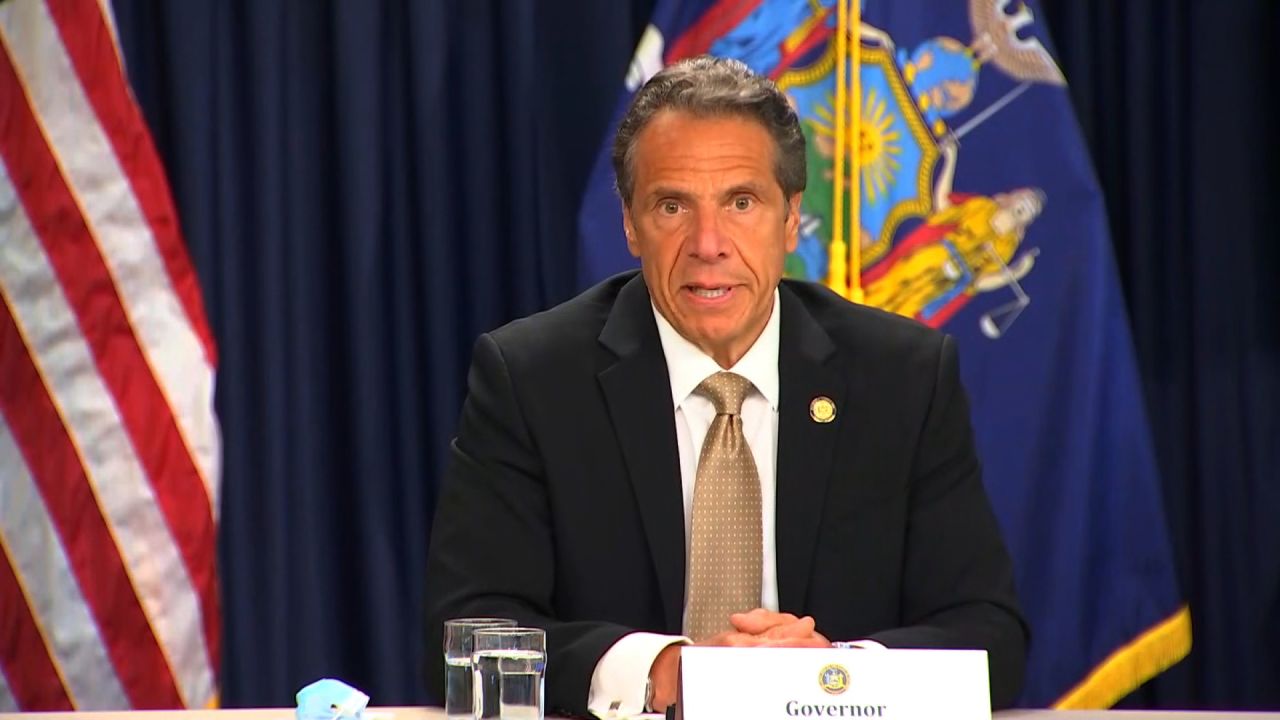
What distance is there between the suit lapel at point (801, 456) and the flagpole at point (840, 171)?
1.30m

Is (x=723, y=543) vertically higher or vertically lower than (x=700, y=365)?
lower

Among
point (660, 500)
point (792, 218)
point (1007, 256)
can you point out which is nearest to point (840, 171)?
point (1007, 256)

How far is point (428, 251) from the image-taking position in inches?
180

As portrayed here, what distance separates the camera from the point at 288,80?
454 cm

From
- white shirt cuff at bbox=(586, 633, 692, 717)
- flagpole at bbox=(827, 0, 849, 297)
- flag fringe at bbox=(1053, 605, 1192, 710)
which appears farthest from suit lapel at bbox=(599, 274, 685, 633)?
flag fringe at bbox=(1053, 605, 1192, 710)

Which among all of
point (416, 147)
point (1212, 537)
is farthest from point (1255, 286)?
point (416, 147)

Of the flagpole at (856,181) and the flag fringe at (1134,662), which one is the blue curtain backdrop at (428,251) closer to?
the flag fringe at (1134,662)

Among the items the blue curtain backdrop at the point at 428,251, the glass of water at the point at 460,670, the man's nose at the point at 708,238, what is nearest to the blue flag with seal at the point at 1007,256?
the blue curtain backdrop at the point at 428,251

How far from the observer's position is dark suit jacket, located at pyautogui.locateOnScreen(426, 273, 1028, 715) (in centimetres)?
266

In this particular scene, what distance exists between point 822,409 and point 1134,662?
1.87m

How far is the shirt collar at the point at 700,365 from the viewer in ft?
9.11

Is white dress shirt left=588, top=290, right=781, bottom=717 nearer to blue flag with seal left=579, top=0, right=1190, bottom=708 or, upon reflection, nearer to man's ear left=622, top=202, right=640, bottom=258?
man's ear left=622, top=202, right=640, bottom=258

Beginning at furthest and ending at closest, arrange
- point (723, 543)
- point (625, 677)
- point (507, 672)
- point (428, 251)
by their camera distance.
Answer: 1. point (428, 251)
2. point (723, 543)
3. point (625, 677)
4. point (507, 672)

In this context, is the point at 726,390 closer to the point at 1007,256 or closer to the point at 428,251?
the point at 1007,256
